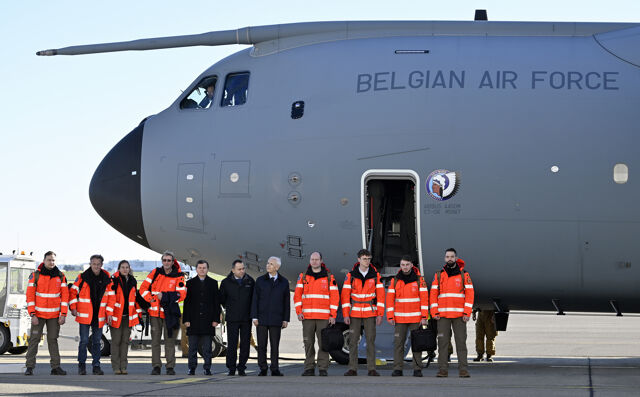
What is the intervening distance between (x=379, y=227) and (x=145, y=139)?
15.1ft

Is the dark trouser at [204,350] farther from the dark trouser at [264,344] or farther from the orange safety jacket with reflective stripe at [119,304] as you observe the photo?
the orange safety jacket with reflective stripe at [119,304]

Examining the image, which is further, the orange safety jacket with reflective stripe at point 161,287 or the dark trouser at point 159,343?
the orange safety jacket with reflective stripe at point 161,287

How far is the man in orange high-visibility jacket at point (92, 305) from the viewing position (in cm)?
1597

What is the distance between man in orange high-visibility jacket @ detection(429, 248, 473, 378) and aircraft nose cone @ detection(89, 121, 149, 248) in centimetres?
585

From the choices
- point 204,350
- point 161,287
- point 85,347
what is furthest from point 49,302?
point 204,350

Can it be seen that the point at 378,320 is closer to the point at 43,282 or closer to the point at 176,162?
the point at 176,162

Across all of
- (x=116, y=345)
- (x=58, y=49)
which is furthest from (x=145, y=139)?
(x=116, y=345)

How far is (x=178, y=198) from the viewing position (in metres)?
17.1

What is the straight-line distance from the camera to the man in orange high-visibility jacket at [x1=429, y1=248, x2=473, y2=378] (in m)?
15.0

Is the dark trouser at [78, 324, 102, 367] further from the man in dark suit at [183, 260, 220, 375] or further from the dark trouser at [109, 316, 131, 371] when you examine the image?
the man in dark suit at [183, 260, 220, 375]

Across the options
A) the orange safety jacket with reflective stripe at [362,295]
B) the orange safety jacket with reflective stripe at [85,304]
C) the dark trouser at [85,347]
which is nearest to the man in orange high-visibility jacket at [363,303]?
the orange safety jacket with reflective stripe at [362,295]

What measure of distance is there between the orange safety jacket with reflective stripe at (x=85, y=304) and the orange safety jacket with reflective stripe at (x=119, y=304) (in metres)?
0.08

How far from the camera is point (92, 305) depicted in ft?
52.7

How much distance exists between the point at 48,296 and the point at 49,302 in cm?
10
